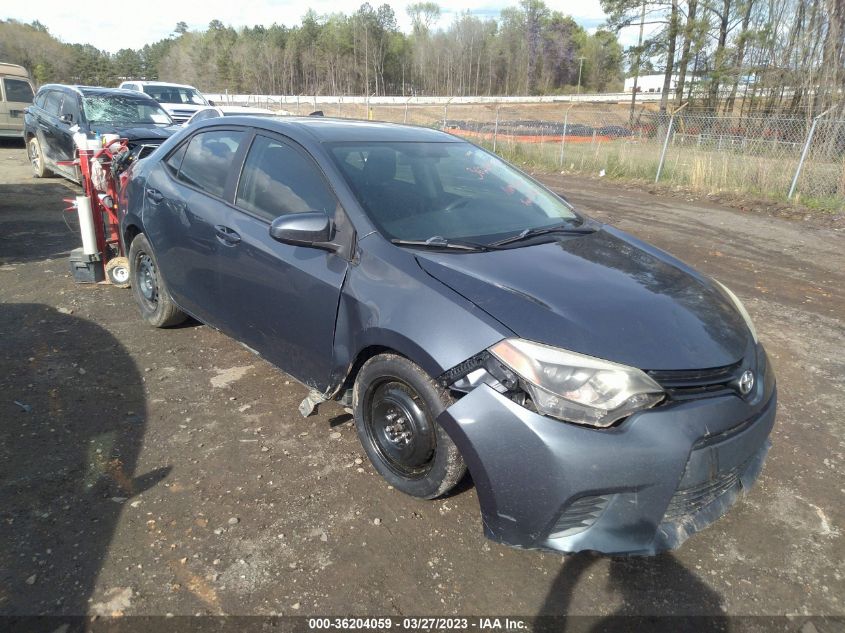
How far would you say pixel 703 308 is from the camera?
270cm

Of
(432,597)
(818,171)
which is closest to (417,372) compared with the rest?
(432,597)

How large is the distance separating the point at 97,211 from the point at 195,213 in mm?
2586

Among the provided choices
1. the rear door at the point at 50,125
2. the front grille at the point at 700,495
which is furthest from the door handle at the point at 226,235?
the rear door at the point at 50,125

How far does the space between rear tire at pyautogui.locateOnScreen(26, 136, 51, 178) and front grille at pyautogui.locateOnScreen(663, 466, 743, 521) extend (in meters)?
13.0

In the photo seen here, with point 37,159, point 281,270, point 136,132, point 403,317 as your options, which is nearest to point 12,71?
point 37,159

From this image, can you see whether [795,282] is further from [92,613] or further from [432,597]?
[92,613]

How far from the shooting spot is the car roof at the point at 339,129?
3.34 meters

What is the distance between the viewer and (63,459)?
3.05 m

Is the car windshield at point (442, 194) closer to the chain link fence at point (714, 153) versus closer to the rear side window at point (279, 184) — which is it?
the rear side window at point (279, 184)

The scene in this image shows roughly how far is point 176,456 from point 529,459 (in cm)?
200

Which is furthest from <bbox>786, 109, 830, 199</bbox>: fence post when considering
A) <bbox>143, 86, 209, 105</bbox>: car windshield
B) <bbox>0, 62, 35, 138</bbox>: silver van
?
<bbox>0, 62, 35, 138</bbox>: silver van

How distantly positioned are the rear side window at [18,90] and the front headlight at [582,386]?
19.7 metres

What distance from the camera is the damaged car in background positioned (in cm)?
213

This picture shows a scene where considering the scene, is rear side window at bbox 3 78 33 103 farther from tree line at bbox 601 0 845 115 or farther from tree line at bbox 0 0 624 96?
tree line at bbox 0 0 624 96
